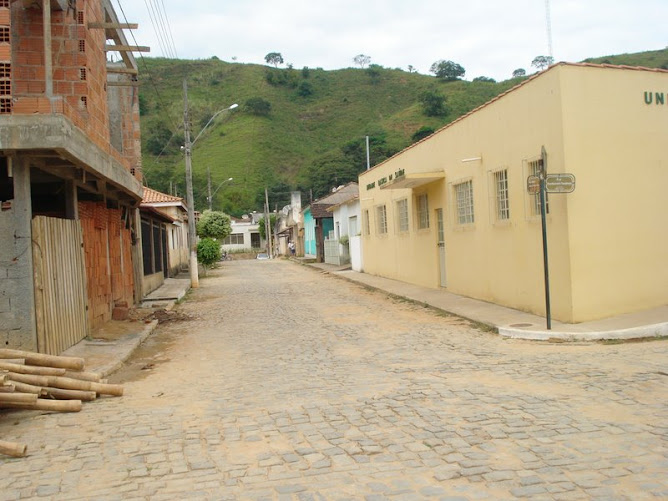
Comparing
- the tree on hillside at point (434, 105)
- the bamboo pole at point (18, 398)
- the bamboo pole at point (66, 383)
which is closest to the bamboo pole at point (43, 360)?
the bamboo pole at point (66, 383)

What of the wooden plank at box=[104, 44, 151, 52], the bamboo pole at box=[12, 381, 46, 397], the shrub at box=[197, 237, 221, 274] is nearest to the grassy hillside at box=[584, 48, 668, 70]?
the shrub at box=[197, 237, 221, 274]

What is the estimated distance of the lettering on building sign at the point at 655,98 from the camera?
37.2ft

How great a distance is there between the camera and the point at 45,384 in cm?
648

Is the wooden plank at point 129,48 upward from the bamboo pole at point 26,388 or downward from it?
upward

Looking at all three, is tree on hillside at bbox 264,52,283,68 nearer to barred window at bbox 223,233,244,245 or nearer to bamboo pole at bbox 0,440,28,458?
barred window at bbox 223,233,244,245

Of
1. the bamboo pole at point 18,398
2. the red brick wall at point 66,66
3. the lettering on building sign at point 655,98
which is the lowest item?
the bamboo pole at point 18,398

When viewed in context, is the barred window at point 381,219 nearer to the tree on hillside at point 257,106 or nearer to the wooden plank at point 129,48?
the wooden plank at point 129,48

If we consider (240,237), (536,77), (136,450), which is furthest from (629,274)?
(240,237)

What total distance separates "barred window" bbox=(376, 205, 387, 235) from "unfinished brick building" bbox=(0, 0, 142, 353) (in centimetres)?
1133

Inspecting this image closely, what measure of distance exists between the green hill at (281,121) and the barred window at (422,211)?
3980 centimetres

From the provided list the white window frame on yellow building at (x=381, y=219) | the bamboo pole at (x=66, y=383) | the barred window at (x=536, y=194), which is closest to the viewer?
the bamboo pole at (x=66, y=383)

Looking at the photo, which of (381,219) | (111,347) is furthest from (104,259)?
(381,219)

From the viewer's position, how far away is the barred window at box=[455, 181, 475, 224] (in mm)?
15242

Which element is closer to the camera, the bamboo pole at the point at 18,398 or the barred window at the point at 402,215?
the bamboo pole at the point at 18,398
